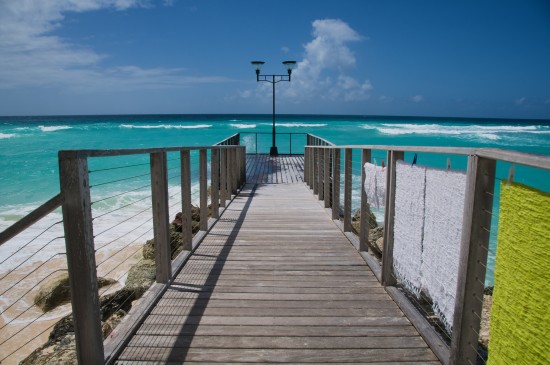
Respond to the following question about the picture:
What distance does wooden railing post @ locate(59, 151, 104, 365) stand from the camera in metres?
1.59

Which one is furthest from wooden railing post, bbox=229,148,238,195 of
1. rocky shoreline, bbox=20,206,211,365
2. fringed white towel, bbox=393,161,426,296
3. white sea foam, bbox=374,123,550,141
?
white sea foam, bbox=374,123,550,141

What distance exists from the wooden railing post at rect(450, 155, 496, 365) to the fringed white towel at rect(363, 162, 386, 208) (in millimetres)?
1271

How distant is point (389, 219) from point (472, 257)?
112cm

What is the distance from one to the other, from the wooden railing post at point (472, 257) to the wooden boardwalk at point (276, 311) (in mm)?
331

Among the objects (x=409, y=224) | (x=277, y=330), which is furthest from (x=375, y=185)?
(x=277, y=330)

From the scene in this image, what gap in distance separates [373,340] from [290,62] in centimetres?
1320

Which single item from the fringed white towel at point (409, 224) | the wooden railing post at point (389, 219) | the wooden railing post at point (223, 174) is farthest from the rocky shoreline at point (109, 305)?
the fringed white towel at point (409, 224)

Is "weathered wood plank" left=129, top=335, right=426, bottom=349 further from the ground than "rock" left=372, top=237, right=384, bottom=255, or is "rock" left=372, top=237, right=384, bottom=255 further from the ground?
"weathered wood plank" left=129, top=335, right=426, bottom=349

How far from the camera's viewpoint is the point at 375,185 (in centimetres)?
309

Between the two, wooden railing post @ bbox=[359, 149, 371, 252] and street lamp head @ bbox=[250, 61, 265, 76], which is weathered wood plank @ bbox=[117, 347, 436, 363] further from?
street lamp head @ bbox=[250, 61, 265, 76]

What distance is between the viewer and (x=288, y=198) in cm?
722

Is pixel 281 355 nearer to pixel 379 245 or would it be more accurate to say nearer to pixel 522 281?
pixel 522 281

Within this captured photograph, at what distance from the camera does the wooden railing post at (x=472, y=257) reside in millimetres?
1566

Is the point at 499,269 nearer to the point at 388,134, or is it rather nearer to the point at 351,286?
the point at 351,286
